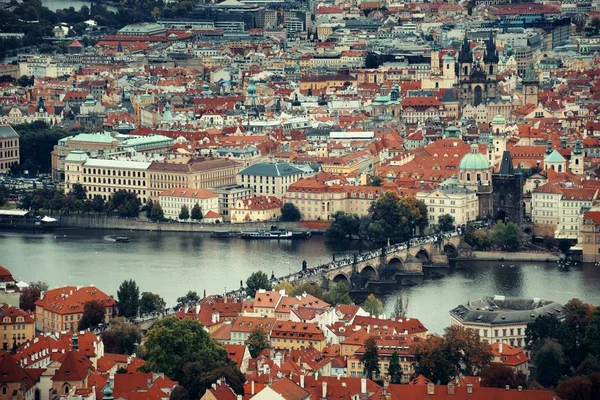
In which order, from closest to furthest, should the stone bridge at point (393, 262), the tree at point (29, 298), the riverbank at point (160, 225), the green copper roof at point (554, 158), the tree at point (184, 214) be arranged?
the tree at point (29, 298)
the stone bridge at point (393, 262)
the riverbank at point (160, 225)
the tree at point (184, 214)
the green copper roof at point (554, 158)

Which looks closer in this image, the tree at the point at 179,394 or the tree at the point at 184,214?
the tree at the point at 179,394

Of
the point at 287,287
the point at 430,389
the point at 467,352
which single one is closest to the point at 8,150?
the point at 287,287

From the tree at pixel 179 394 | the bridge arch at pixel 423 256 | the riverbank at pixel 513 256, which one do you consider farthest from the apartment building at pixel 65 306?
the riverbank at pixel 513 256

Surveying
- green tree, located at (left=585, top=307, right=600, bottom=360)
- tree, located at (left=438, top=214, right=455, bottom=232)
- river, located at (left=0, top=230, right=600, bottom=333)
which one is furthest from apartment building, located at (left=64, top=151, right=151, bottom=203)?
green tree, located at (left=585, top=307, right=600, bottom=360)

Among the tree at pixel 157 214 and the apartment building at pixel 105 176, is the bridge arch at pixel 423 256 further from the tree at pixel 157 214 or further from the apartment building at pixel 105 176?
the apartment building at pixel 105 176

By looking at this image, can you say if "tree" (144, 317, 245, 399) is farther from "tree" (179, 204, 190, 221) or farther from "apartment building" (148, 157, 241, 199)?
"apartment building" (148, 157, 241, 199)

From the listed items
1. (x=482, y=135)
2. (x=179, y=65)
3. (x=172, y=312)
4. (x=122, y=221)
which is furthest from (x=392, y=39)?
(x=172, y=312)
